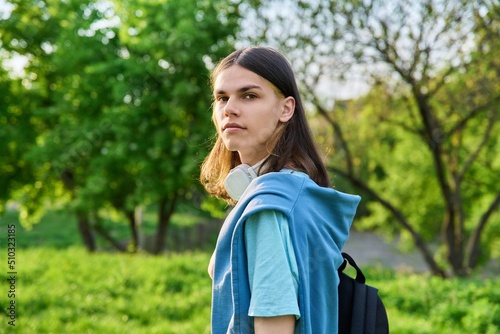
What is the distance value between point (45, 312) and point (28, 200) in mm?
12481

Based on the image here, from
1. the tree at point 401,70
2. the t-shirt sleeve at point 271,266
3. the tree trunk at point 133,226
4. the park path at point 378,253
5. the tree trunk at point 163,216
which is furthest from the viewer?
the park path at point 378,253

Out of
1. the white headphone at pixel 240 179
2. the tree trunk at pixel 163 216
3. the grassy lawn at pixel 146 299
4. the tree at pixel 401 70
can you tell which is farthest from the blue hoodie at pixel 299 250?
the tree trunk at pixel 163 216

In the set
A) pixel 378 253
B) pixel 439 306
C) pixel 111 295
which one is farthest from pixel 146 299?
pixel 378 253

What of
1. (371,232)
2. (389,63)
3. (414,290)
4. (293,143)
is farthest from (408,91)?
(371,232)

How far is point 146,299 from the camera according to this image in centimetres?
602

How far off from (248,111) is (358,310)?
2.25ft

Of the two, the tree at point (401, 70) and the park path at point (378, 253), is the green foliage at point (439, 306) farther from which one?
the park path at point (378, 253)

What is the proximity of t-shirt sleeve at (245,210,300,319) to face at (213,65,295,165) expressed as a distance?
1.12 ft

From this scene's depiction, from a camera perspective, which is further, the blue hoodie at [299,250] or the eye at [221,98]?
the eye at [221,98]

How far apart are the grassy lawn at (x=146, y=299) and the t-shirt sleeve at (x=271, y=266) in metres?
3.59

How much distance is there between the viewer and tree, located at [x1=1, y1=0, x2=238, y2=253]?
12.9 metres

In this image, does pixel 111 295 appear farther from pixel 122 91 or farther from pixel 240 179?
pixel 122 91

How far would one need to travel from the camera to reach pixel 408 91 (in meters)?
12.1

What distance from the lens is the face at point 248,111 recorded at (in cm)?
179
